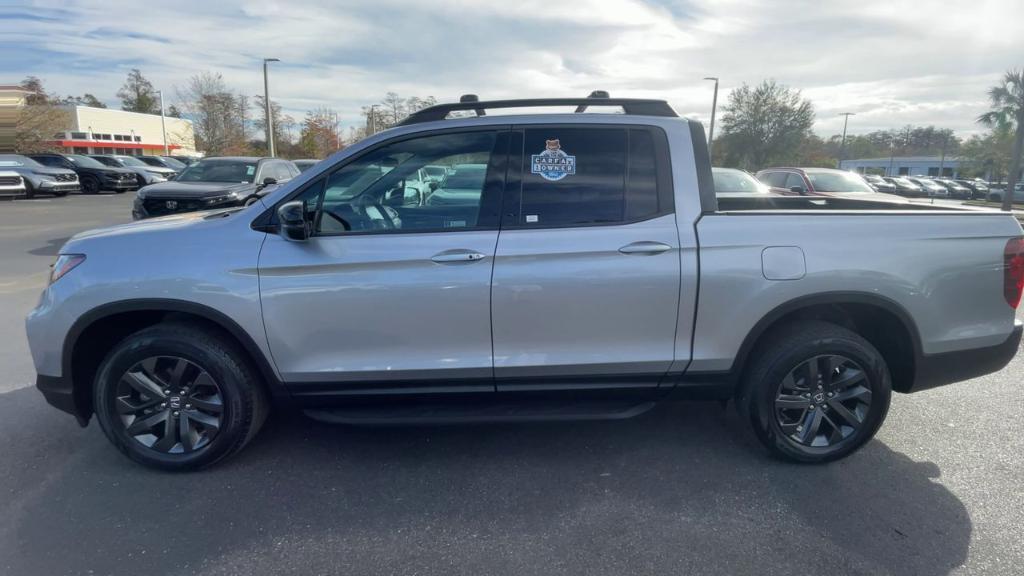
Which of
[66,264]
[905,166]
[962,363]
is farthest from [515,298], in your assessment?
[905,166]

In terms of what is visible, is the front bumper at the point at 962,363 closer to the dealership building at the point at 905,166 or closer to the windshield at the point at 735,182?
the windshield at the point at 735,182

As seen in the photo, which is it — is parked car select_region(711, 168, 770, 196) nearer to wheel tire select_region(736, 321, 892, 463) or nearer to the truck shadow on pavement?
wheel tire select_region(736, 321, 892, 463)

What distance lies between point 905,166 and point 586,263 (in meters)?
95.6

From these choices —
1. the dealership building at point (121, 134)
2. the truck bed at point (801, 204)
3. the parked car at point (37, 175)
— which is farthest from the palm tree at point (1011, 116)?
the dealership building at point (121, 134)

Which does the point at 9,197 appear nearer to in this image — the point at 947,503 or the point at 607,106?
the point at 607,106

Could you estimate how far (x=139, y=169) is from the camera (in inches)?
1040

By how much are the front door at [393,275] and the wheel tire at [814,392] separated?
4.79 ft

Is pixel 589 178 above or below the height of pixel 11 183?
above

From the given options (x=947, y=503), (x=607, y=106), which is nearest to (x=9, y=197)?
(x=607, y=106)

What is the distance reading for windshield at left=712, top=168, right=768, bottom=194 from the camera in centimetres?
1155

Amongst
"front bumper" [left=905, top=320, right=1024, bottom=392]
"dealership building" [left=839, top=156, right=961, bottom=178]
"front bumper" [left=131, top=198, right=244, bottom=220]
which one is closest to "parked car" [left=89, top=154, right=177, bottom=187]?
"front bumper" [left=131, top=198, right=244, bottom=220]

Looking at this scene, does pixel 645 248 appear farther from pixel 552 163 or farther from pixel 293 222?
pixel 293 222

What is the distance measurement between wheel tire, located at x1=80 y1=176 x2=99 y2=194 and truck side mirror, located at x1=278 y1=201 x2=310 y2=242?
26.6 m

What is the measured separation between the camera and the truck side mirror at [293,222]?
2996 mm
